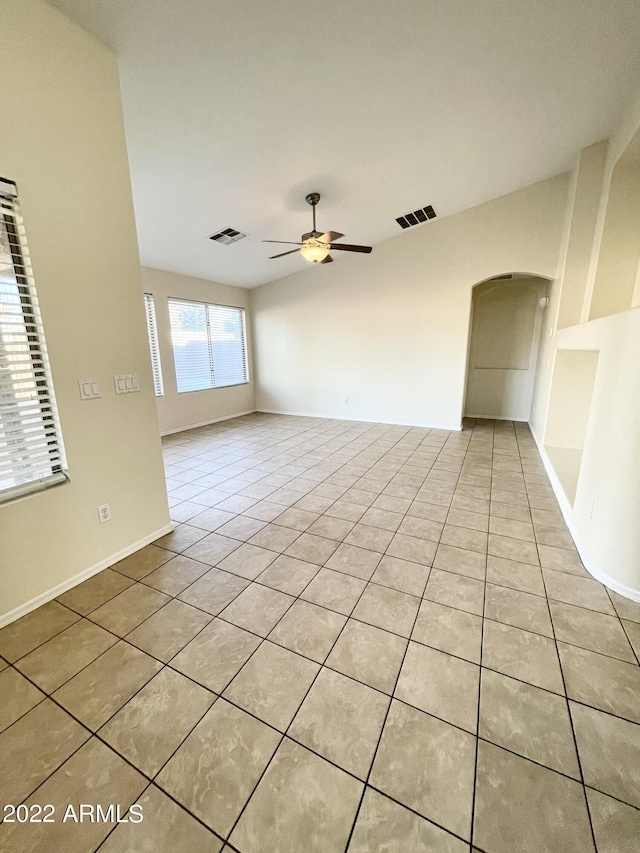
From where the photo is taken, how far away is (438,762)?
117 centimetres

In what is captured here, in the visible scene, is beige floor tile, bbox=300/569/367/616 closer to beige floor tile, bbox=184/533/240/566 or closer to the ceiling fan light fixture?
beige floor tile, bbox=184/533/240/566

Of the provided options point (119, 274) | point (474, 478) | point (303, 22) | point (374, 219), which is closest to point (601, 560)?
point (474, 478)

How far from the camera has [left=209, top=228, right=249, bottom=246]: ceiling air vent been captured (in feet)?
14.4

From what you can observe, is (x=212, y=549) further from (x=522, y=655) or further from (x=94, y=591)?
(x=522, y=655)

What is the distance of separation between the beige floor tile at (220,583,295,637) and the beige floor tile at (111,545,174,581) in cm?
69

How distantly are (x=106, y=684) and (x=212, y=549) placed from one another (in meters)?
1.01

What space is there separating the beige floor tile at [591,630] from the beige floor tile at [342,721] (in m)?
1.01

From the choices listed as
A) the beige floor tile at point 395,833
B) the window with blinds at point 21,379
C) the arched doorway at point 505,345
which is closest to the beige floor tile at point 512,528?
the beige floor tile at point 395,833

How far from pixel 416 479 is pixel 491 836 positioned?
2.73 metres

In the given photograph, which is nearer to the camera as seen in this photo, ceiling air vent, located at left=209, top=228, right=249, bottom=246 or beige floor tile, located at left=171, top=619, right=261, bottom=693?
beige floor tile, located at left=171, top=619, right=261, bottom=693

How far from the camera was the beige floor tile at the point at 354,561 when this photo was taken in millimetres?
2166

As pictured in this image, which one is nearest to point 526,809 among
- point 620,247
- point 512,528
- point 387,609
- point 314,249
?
point 387,609

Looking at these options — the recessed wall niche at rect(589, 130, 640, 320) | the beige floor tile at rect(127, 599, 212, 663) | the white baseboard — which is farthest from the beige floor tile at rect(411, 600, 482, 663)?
the recessed wall niche at rect(589, 130, 640, 320)

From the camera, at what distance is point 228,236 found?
14.9ft
